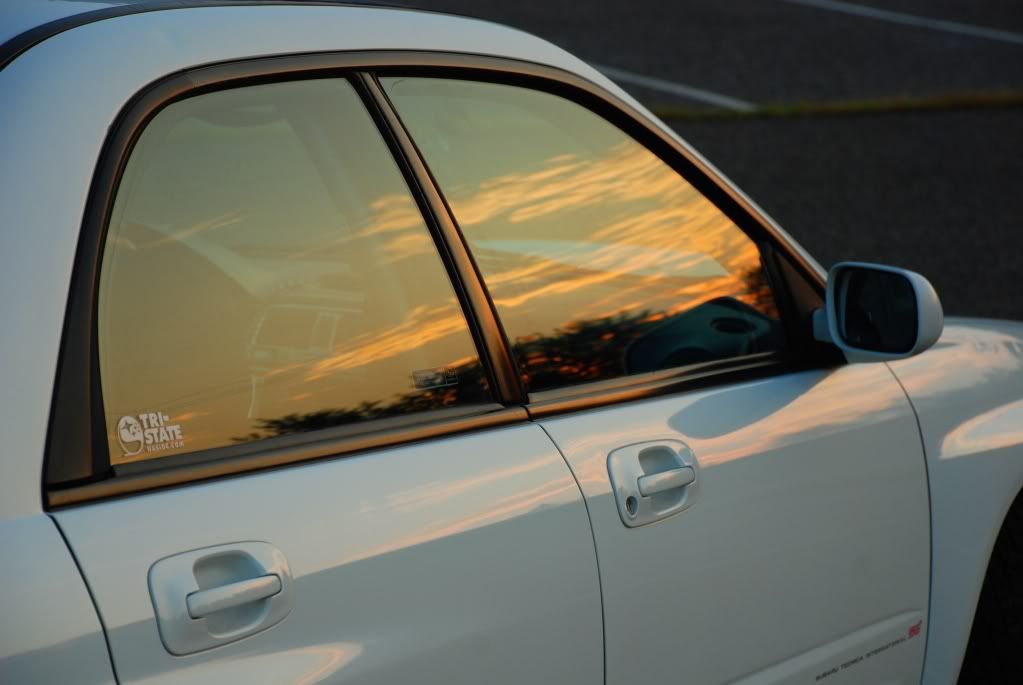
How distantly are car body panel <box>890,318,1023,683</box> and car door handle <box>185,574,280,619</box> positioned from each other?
1503mm

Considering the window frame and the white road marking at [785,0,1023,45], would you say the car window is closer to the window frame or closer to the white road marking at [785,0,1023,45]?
the window frame

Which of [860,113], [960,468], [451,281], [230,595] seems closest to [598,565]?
[451,281]

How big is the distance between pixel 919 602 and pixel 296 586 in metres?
1.49

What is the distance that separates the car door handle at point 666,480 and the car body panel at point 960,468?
2.24 ft

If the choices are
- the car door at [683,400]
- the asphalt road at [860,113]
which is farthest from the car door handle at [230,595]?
the asphalt road at [860,113]

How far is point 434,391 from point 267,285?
31 cm

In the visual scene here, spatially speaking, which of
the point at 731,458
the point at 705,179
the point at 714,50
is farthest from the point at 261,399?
the point at 714,50

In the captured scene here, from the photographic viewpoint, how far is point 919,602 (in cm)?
267

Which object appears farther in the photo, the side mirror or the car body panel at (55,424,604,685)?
the side mirror

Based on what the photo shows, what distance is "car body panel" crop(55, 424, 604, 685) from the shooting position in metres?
1.57

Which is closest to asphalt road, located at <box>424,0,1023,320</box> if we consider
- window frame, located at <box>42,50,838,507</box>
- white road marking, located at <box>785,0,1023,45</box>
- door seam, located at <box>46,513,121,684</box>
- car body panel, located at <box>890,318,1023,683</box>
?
white road marking, located at <box>785,0,1023,45</box>

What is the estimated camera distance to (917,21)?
15.0 meters

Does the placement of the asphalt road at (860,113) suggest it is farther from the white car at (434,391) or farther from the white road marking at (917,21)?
the white car at (434,391)

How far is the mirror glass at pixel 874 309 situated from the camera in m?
2.48
